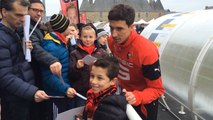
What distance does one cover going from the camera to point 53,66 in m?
2.93

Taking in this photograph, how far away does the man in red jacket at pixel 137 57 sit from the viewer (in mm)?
2684

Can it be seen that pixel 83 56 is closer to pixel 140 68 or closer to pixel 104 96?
pixel 140 68

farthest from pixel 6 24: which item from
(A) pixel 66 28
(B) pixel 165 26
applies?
(B) pixel 165 26

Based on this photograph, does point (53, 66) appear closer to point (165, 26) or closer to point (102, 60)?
point (102, 60)

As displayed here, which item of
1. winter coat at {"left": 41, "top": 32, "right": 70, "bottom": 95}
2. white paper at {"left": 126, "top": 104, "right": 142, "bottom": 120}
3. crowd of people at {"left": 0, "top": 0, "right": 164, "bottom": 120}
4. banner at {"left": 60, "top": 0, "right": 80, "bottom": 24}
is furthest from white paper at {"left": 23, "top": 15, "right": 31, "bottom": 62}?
banner at {"left": 60, "top": 0, "right": 80, "bottom": 24}

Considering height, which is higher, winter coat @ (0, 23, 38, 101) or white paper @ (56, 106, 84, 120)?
winter coat @ (0, 23, 38, 101)

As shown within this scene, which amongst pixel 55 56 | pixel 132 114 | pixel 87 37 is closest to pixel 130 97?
pixel 132 114

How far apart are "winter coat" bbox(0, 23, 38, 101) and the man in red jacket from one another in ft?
2.92

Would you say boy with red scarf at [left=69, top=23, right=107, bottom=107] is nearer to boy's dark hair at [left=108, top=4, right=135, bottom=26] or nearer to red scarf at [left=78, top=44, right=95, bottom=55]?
red scarf at [left=78, top=44, right=95, bottom=55]

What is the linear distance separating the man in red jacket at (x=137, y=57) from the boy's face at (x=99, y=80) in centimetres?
25

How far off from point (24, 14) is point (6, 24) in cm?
20

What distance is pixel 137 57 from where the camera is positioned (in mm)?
2764

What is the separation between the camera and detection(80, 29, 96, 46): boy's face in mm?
4020

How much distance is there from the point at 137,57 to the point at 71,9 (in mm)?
5881
